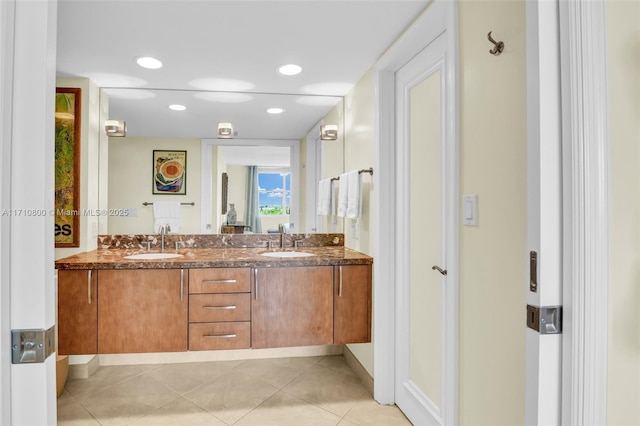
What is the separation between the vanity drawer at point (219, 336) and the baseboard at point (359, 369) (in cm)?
79

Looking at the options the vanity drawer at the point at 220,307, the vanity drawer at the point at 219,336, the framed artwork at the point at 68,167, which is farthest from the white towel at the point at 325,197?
the framed artwork at the point at 68,167

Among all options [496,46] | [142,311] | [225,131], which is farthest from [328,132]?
[496,46]

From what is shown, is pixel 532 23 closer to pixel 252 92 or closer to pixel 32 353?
pixel 32 353

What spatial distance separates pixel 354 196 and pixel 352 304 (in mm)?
686

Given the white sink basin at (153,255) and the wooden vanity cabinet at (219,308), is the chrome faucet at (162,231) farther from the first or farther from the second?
the wooden vanity cabinet at (219,308)

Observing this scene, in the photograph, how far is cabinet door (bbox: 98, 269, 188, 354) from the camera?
7.77 ft

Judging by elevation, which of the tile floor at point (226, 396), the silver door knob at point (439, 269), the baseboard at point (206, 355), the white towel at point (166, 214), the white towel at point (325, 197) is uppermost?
the white towel at point (325, 197)

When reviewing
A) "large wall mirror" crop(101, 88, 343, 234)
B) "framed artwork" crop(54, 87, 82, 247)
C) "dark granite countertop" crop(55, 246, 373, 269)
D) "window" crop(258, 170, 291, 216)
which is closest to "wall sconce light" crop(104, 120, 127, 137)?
"large wall mirror" crop(101, 88, 343, 234)

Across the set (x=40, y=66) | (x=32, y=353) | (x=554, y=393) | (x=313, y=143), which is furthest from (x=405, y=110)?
(x=32, y=353)

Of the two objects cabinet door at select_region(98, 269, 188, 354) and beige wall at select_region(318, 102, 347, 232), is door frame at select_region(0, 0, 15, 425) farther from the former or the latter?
beige wall at select_region(318, 102, 347, 232)

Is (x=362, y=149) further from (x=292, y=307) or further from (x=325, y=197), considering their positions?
(x=292, y=307)

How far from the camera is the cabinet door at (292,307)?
2508 millimetres

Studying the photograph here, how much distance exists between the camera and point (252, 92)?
2.97 metres

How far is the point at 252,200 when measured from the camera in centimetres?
296
